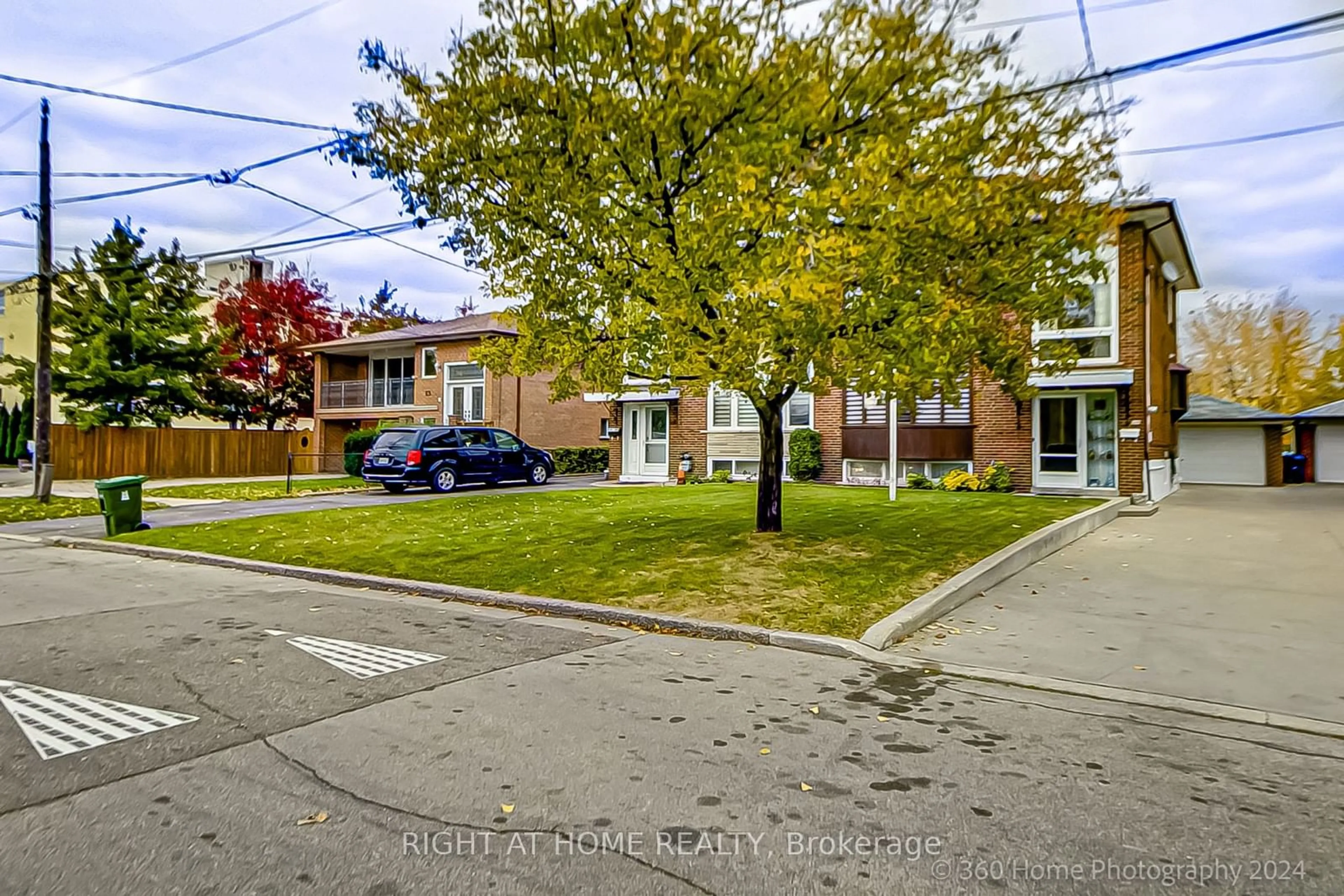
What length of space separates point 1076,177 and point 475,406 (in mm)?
26416

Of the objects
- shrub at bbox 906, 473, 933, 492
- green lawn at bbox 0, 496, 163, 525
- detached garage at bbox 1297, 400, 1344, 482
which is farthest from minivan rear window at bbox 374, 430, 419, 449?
detached garage at bbox 1297, 400, 1344, 482

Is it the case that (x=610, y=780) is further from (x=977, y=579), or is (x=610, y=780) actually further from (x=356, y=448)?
(x=356, y=448)

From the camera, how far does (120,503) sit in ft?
46.6

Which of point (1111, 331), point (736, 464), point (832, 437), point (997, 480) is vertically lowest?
point (997, 480)

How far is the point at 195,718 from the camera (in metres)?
4.83

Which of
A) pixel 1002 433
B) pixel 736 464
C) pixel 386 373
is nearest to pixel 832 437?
pixel 736 464

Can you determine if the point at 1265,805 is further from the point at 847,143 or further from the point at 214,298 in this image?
the point at 214,298

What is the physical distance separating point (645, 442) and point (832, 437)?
614 cm

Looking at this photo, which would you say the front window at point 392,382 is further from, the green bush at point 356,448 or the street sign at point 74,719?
the street sign at point 74,719

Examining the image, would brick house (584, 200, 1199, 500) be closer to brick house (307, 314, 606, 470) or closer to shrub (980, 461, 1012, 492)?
shrub (980, 461, 1012, 492)

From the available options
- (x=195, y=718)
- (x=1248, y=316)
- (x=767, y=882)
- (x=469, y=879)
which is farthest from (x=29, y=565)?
(x=1248, y=316)

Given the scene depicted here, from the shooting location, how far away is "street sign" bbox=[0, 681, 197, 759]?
4.43m

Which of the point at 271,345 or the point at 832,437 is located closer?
the point at 832,437

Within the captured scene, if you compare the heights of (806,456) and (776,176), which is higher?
(776,176)
